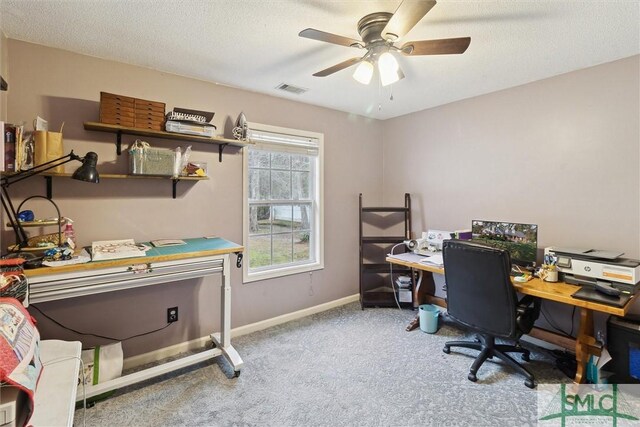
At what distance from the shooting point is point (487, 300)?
2117mm

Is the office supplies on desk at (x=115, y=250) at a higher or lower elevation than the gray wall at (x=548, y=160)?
lower

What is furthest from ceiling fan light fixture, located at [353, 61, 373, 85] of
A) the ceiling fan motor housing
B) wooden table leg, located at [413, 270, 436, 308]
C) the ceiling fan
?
wooden table leg, located at [413, 270, 436, 308]

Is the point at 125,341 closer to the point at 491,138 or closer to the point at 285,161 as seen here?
the point at 285,161

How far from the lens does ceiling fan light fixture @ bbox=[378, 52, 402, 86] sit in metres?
1.64

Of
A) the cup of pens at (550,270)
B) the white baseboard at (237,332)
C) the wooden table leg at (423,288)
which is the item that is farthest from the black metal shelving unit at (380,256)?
the cup of pens at (550,270)

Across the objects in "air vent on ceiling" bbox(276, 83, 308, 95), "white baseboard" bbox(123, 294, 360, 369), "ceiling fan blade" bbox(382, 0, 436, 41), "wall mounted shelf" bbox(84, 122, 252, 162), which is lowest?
"white baseboard" bbox(123, 294, 360, 369)

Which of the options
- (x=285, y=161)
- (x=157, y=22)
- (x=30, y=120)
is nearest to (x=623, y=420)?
(x=285, y=161)

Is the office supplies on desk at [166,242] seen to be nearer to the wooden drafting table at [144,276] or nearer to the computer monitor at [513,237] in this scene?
the wooden drafting table at [144,276]

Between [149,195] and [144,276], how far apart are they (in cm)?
79

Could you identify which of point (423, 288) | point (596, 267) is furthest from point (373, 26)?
point (423, 288)

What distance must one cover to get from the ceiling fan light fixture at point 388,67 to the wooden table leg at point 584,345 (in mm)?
2017

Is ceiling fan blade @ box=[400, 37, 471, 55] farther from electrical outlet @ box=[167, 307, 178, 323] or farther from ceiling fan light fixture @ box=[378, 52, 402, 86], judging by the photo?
electrical outlet @ box=[167, 307, 178, 323]

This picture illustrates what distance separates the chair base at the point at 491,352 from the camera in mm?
2098

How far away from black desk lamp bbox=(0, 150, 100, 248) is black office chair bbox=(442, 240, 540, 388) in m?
2.47
